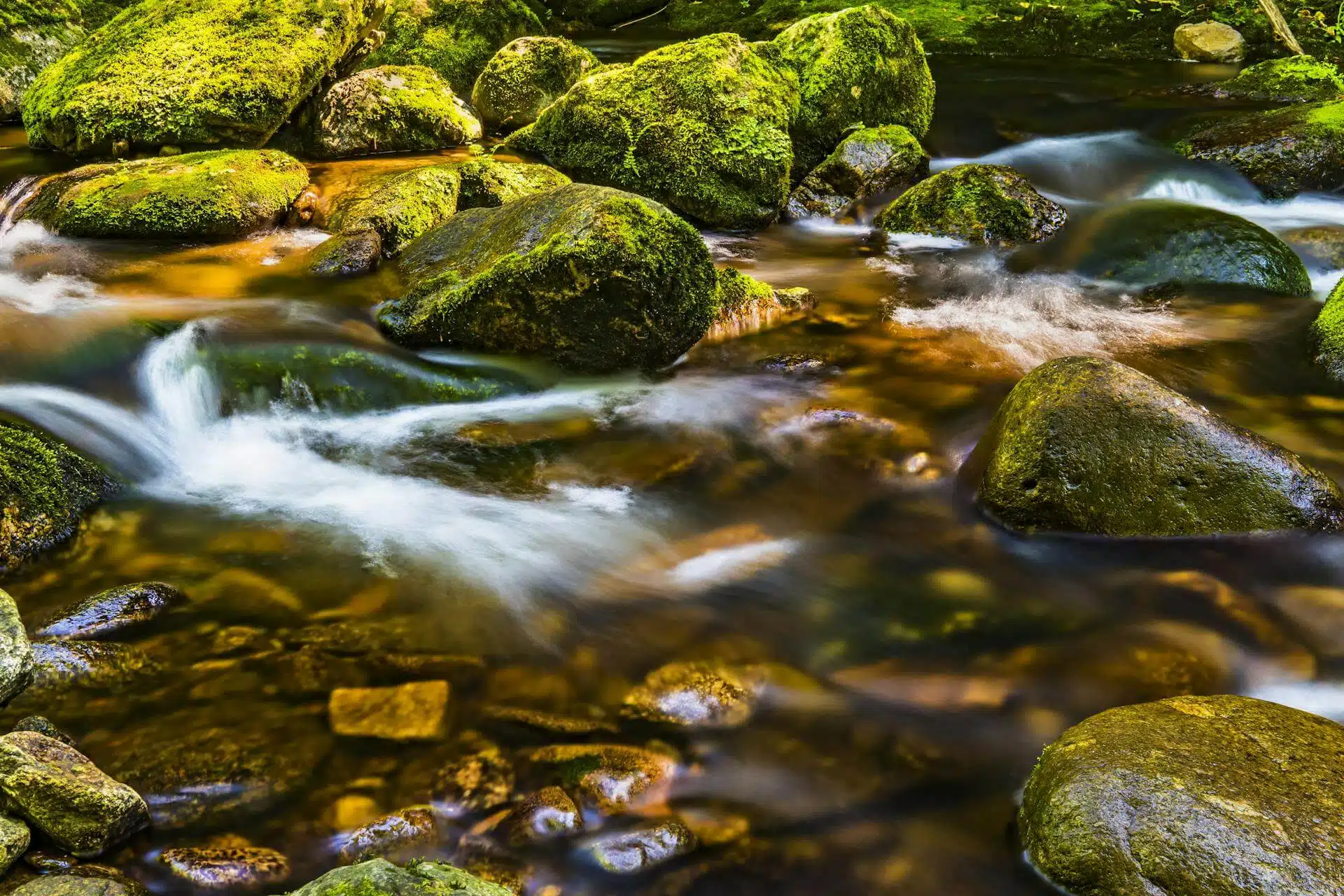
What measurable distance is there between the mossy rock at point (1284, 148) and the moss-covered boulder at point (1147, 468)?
7098mm

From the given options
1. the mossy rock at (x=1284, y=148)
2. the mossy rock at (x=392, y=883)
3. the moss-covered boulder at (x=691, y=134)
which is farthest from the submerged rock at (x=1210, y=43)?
the mossy rock at (x=392, y=883)

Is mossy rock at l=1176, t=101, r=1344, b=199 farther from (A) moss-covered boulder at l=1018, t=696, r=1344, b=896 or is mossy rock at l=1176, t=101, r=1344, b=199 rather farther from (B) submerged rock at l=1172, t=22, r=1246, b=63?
(A) moss-covered boulder at l=1018, t=696, r=1344, b=896

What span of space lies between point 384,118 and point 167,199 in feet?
9.80

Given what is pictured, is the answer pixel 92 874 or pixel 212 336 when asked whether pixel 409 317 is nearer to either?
pixel 212 336

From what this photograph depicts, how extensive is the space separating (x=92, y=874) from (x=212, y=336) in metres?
3.97

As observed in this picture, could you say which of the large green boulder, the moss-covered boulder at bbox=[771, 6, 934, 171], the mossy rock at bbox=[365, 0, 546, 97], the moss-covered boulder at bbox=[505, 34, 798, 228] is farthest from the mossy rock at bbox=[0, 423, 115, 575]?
the mossy rock at bbox=[365, 0, 546, 97]

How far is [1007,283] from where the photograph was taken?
7.91 meters

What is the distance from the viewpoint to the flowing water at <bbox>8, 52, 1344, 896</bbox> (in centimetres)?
322

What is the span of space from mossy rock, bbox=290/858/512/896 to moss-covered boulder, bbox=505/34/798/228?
24.2 feet

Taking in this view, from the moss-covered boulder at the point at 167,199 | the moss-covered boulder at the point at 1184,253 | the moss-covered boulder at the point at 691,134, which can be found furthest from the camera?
the moss-covered boulder at the point at 691,134

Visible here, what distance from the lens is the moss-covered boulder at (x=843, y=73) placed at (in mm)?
9836

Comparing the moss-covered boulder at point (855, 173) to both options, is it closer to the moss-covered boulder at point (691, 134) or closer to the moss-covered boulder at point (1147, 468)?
the moss-covered boulder at point (691, 134)

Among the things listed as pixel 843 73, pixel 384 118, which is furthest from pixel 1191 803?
pixel 384 118

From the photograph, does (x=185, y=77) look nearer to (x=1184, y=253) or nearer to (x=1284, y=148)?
(x=1184, y=253)
